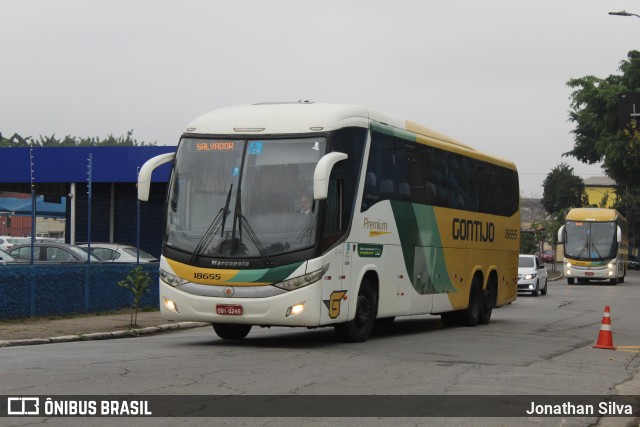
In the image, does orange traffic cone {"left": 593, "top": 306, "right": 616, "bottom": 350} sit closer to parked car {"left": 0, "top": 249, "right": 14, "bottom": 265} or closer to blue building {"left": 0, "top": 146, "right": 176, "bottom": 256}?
parked car {"left": 0, "top": 249, "right": 14, "bottom": 265}

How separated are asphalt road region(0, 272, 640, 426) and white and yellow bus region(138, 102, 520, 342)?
709mm

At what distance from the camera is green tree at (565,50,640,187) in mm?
64625

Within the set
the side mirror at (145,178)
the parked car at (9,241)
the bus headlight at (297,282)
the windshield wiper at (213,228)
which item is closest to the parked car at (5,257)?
the parked car at (9,241)

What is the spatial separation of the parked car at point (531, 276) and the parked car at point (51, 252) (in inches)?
734

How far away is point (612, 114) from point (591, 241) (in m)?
14.1

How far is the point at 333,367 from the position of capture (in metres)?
13.0

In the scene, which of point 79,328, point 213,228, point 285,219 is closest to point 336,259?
point 285,219

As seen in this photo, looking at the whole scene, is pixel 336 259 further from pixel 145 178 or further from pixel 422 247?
pixel 422 247

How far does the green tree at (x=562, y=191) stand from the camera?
115 m

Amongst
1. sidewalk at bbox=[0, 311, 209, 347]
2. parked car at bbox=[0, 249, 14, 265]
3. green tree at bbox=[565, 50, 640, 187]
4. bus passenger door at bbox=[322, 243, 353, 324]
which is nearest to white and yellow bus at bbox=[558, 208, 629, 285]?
green tree at bbox=[565, 50, 640, 187]

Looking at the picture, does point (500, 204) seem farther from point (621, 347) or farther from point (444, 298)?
point (621, 347)

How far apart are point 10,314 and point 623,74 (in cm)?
5892
